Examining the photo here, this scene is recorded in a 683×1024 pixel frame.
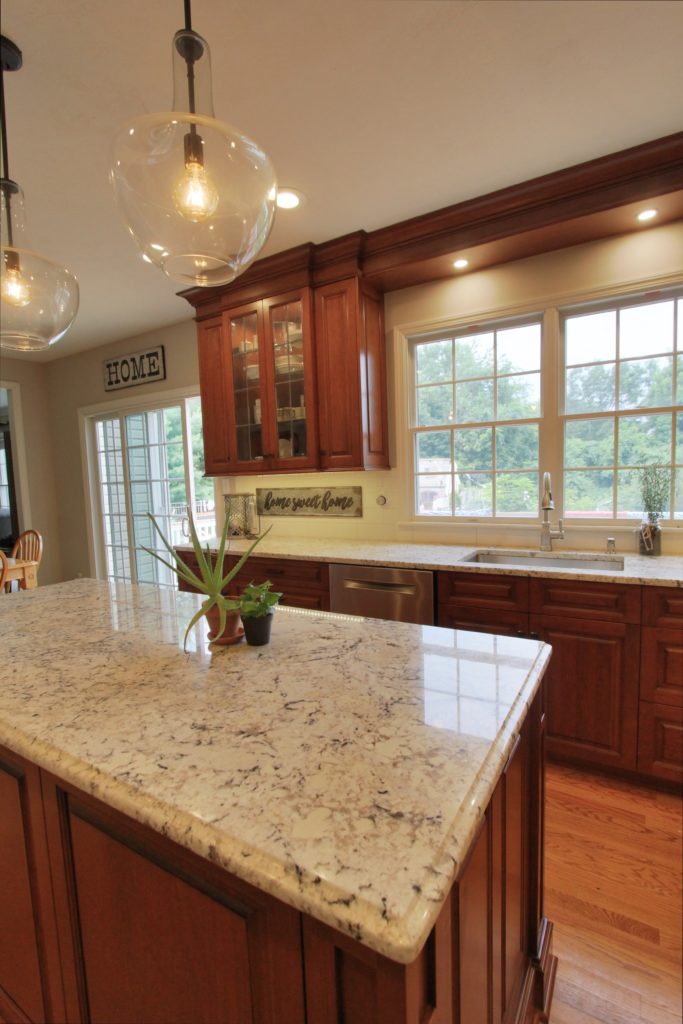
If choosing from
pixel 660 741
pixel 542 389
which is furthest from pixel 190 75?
pixel 660 741

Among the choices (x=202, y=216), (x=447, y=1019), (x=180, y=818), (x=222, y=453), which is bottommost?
(x=447, y=1019)

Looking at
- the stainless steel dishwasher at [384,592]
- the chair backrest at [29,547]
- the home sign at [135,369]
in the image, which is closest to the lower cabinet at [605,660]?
the stainless steel dishwasher at [384,592]

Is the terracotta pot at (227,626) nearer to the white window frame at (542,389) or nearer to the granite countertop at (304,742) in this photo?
the granite countertop at (304,742)

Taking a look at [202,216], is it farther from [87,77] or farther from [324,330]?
[324,330]

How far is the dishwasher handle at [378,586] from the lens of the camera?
2.51 metres

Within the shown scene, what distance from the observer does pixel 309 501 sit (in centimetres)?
361

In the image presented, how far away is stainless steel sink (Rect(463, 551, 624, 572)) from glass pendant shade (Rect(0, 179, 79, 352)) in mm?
2153

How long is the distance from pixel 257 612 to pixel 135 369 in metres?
4.06

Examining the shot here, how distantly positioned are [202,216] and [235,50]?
2.87 feet

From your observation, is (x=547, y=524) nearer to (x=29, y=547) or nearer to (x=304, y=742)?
(x=304, y=742)

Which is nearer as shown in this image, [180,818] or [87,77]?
[180,818]

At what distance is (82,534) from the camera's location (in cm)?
522

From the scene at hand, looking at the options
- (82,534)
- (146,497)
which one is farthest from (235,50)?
(82,534)

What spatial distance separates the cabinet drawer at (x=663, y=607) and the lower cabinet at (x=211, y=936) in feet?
3.71
